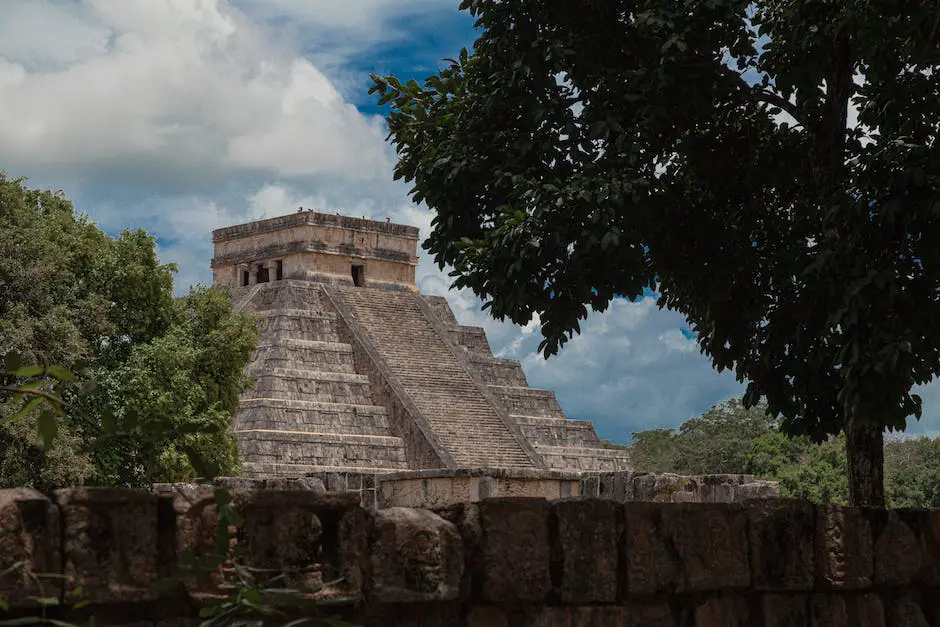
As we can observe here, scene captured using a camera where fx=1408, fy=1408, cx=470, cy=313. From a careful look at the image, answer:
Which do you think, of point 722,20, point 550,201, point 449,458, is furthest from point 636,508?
point 449,458

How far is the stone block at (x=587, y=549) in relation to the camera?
198 inches

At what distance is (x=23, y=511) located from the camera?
3.69 m

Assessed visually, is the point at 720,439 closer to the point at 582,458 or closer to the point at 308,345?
the point at 582,458

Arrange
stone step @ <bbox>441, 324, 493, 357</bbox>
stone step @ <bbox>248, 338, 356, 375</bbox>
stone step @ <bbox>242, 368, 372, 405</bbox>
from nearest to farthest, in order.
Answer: stone step @ <bbox>242, 368, 372, 405</bbox>, stone step @ <bbox>248, 338, 356, 375</bbox>, stone step @ <bbox>441, 324, 493, 357</bbox>

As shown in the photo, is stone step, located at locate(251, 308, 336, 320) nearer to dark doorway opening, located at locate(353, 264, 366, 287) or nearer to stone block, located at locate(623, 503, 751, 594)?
dark doorway opening, located at locate(353, 264, 366, 287)

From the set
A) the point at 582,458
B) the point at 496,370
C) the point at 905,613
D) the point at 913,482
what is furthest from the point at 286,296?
the point at 905,613

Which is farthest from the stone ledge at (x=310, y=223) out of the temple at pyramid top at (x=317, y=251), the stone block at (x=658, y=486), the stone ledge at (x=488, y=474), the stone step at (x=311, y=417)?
the stone block at (x=658, y=486)

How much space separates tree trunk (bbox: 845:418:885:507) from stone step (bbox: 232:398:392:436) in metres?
30.4

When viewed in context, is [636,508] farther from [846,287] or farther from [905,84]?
[905,84]

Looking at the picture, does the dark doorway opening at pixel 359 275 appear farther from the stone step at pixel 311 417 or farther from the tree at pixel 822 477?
the tree at pixel 822 477

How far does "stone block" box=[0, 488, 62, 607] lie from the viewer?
3631 millimetres

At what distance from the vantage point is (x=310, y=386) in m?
43.2

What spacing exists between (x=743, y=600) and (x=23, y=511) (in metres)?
3.20

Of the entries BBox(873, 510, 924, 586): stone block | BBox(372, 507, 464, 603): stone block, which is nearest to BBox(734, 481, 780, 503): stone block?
BBox(873, 510, 924, 586): stone block
